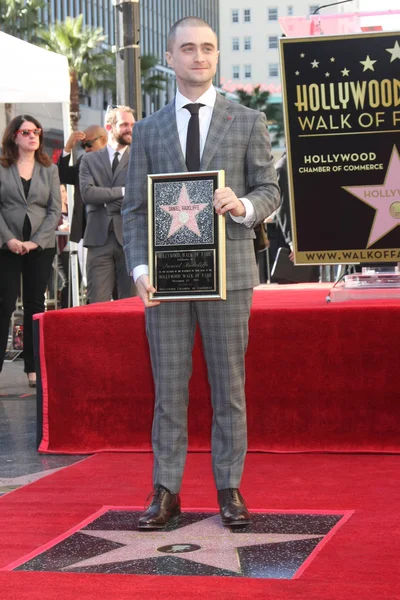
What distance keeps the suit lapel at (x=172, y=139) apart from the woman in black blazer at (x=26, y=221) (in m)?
4.27

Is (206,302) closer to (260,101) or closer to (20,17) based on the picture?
(20,17)

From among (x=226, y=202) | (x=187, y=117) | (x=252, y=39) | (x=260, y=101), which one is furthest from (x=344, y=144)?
(x=252, y=39)

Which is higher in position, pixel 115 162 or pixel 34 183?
pixel 115 162

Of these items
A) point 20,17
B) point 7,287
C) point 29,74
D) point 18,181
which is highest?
point 20,17

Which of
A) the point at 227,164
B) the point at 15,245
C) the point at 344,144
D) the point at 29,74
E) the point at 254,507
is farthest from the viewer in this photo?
the point at 29,74

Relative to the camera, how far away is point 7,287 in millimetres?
8727

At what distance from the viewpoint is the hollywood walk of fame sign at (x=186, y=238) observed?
4.31 meters

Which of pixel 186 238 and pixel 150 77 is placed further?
pixel 150 77

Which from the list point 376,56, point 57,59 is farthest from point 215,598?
point 57,59

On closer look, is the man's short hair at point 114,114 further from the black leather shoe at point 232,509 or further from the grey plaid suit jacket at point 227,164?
the black leather shoe at point 232,509

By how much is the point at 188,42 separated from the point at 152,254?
2.74 feet

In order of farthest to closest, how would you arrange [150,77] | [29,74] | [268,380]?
[150,77]
[29,74]
[268,380]

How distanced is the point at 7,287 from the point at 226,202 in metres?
4.78

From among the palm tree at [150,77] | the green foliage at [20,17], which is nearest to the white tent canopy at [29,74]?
the green foliage at [20,17]
